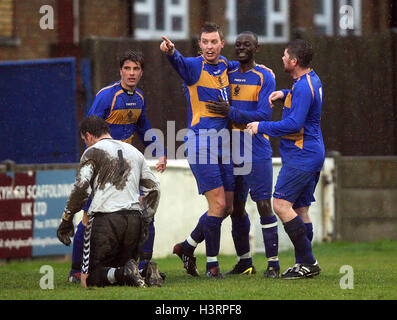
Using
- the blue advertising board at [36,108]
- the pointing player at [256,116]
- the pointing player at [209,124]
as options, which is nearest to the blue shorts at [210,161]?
the pointing player at [209,124]

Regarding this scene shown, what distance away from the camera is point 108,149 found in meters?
8.66

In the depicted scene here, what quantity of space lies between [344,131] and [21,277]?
7.17 meters

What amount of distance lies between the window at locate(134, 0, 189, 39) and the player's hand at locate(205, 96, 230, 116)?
1249 centimetres

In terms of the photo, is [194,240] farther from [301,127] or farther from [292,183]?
[301,127]

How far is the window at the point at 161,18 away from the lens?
22219 mm

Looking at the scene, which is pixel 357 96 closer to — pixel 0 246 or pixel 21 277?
pixel 0 246

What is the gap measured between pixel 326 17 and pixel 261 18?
8.25ft

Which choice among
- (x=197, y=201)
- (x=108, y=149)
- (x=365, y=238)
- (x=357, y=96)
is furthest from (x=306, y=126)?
(x=357, y=96)

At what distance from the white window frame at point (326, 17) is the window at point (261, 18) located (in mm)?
1218

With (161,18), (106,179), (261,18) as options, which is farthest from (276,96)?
(261,18)

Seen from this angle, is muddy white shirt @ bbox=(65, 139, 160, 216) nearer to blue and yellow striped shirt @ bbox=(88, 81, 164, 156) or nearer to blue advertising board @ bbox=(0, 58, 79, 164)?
blue and yellow striped shirt @ bbox=(88, 81, 164, 156)

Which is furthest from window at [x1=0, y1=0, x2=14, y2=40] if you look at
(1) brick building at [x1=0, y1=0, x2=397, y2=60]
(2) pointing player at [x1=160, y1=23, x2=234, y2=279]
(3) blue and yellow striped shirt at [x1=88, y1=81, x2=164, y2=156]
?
(2) pointing player at [x1=160, y1=23, x2=234, y2=279]

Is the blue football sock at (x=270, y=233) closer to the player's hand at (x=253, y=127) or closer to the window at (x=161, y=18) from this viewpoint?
the player's hand at (x=253, y=127)
